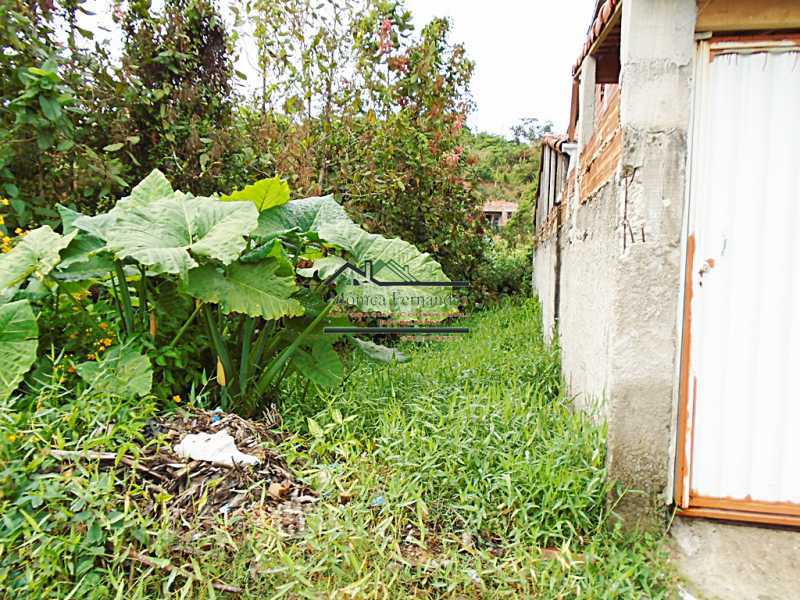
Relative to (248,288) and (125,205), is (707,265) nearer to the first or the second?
(248,288)

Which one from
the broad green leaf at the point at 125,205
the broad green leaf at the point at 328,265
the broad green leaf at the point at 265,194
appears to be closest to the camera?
the broad green leaf at the point at 125,205

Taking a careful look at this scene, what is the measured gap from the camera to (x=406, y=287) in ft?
9.60

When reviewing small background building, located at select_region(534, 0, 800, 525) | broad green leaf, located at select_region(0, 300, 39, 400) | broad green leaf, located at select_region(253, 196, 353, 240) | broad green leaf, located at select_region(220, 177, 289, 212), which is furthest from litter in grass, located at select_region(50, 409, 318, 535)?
small background building, located at select_region(534, 0, 800, 525)

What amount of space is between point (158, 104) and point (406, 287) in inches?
133

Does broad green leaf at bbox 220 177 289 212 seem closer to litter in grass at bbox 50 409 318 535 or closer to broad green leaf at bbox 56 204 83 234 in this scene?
broad green leaf at bbox 56 204 83 234

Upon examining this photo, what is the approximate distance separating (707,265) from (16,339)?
2898 mm

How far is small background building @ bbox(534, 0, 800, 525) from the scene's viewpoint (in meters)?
2.10

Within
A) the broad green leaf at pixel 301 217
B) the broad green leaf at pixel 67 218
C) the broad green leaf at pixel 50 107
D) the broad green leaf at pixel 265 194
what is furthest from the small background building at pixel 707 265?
the broad green leaf at pixel 50 107

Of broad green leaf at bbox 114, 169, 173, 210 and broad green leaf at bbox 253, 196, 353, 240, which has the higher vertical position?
broad green leaf at bbox 114, 169, 173, 210

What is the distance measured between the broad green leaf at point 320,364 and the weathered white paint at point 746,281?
1.76 m

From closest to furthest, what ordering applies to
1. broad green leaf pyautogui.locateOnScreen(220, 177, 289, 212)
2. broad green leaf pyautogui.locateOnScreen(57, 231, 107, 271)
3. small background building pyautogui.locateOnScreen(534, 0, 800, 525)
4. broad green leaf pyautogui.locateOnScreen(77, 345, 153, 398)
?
1. small background building pyautogui.locateOnScreen(534, 0, 800, 525)
2. broad green leaf pyautogui.locateOnScreen(77, 345, 153, 398)
3. broad green leaf pyautogui.locateOnScreen(57, 231, 107, 271)
4. broad green leaf pyautogui.locateOnScreen(220, 177, 289, 212)

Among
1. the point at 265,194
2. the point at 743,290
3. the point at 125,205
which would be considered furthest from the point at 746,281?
the point at 125,205

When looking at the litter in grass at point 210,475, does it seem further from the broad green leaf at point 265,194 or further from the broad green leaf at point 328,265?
the broad green leaf at point 265,194

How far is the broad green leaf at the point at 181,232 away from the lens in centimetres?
238
